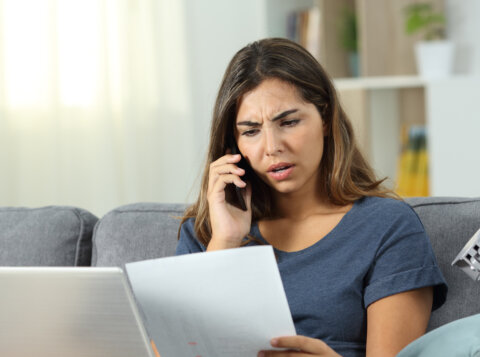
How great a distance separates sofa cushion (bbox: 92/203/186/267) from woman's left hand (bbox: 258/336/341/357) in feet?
1.79

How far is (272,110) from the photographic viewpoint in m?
1.25

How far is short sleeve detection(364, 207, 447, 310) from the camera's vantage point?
1.12 m

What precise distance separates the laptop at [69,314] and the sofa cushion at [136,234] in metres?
0.58

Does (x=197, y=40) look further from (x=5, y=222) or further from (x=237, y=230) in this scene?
(x=237, y=230)

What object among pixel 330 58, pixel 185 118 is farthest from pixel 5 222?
pixel 330 58

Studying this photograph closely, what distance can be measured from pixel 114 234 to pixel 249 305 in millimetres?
720

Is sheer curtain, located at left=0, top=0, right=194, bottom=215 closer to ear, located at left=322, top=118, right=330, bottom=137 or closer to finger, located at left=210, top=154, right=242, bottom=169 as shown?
finger, located at left=210, top=154, right=242, bottom=169

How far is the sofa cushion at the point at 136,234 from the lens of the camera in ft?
4.89

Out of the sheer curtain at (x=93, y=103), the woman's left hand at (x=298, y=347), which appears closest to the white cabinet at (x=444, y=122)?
the sheer curtain at (x=93, y=103)

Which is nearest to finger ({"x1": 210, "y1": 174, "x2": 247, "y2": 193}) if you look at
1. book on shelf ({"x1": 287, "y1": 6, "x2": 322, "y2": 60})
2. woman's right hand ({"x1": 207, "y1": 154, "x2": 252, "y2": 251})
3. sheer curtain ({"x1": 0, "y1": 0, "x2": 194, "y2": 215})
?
woman's right hand ({"x1": 207, "y1": 154, "x2": 252, "y2": 251})

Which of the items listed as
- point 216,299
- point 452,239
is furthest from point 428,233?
point 216,299

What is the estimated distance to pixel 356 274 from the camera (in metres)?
1.16

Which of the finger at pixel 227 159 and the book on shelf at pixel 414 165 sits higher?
the finger at pixel 227 159

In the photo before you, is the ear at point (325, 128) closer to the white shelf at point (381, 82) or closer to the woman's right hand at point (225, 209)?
the woman's right hand at point (225, 209)
